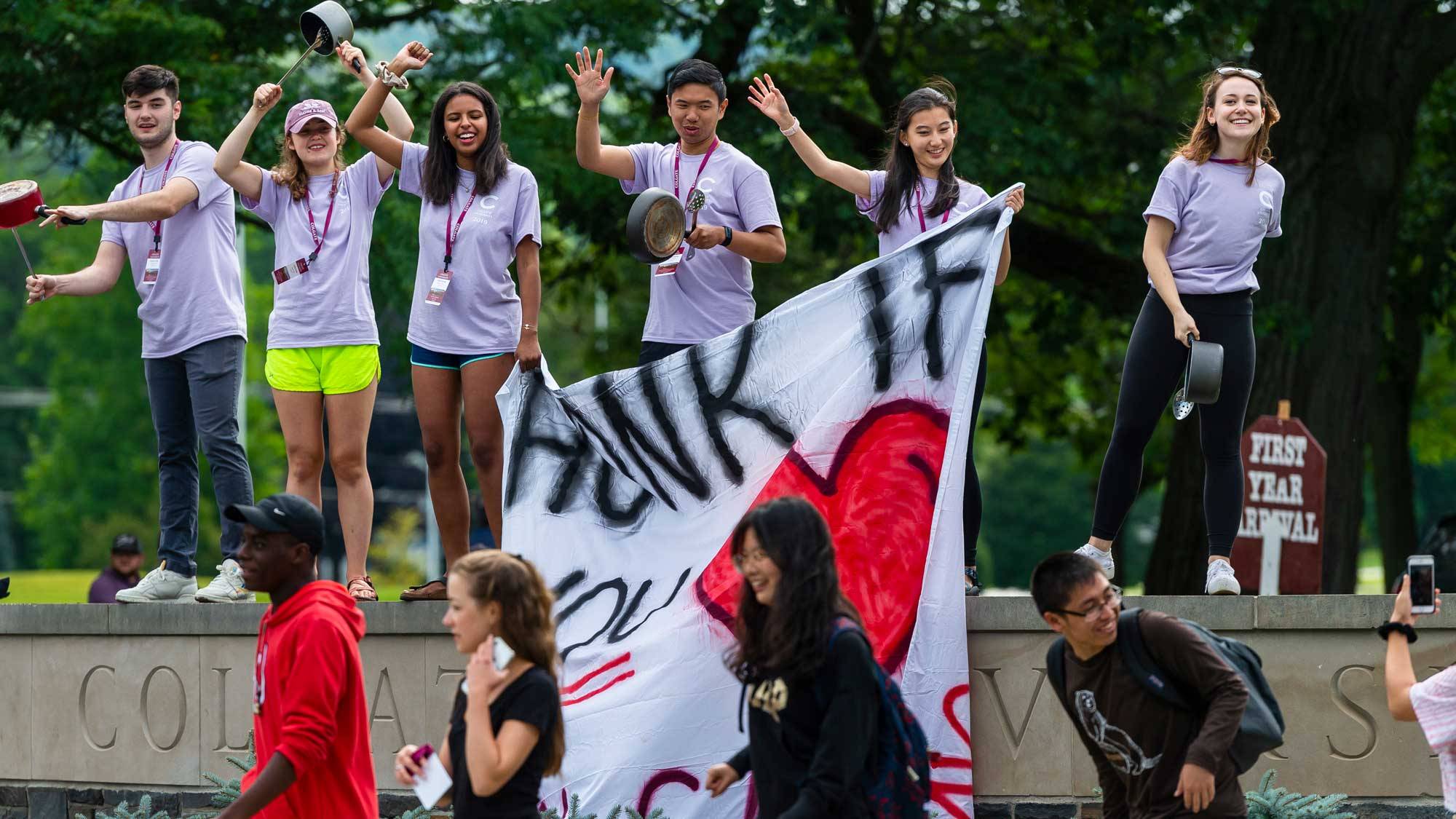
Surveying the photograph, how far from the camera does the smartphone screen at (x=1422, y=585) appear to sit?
4.57m

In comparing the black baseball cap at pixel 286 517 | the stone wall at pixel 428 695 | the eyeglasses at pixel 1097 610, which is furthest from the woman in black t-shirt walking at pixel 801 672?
the stone wall at pixel 428 695

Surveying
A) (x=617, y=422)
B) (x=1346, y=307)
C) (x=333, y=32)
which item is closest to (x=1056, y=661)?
(x=617, y=422)

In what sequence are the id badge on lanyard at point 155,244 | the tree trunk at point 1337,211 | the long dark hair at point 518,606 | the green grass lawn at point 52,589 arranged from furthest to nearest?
1. the green grass lawn at point 52,589
2. the tree trunk at point 1337,211
3. the id badge on lanyard at point 155,244
4. the long dark hair at point 518,606

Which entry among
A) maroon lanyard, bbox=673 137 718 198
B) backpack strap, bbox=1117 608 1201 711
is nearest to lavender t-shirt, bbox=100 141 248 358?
maroon lanyard, bbox=673 137 718 198

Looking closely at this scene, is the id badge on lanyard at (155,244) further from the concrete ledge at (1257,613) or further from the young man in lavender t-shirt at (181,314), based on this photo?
the concrete ledge at (1257,613)

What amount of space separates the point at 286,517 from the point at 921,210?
3.31 metres

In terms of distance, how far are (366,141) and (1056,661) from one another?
144 inches

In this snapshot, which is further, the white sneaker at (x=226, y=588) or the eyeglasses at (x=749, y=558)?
the white sneaker at (x=226, y=588)

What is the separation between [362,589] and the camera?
23.3 feet

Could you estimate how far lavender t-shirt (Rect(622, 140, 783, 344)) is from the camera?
23.3 feet

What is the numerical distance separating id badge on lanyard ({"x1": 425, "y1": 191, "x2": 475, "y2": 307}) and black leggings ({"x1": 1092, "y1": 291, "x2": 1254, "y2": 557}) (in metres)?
2.62

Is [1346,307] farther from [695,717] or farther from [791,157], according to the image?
[695,717]

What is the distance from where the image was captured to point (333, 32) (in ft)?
23.9

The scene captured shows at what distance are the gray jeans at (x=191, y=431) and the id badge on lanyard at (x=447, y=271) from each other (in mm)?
941
